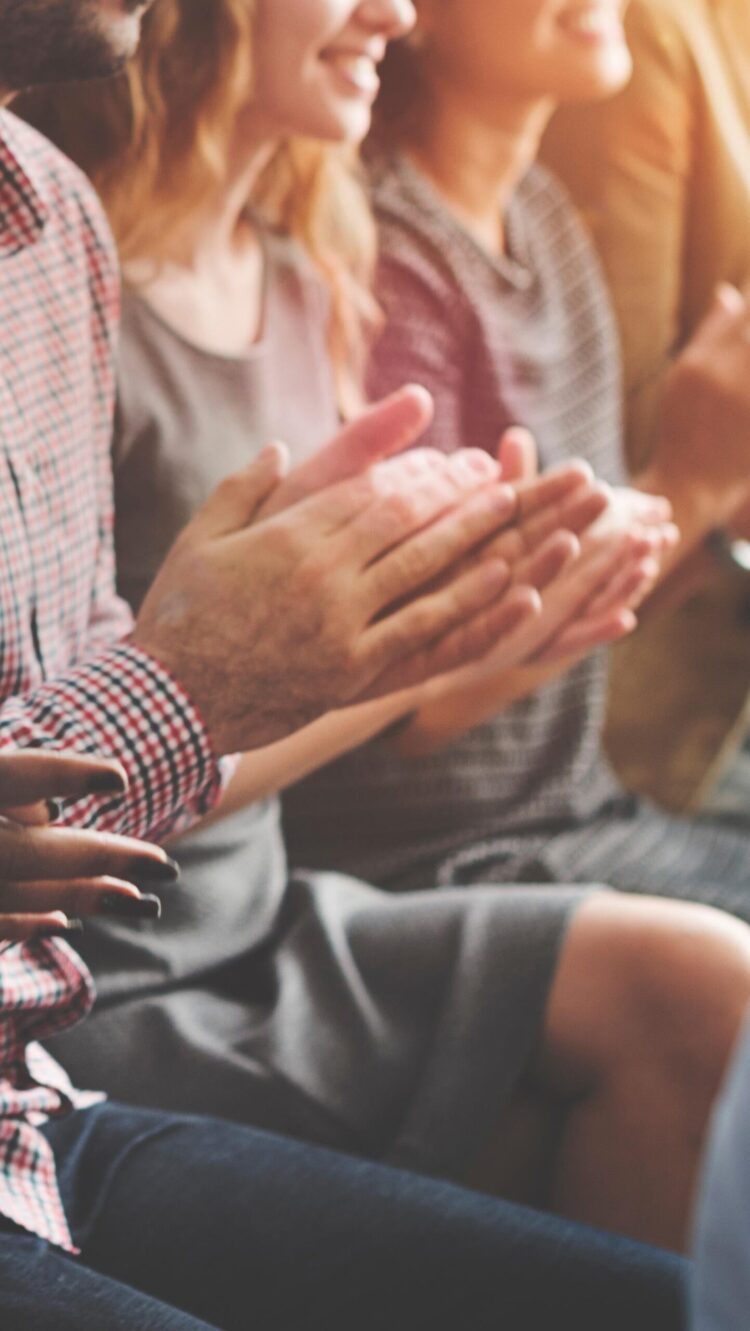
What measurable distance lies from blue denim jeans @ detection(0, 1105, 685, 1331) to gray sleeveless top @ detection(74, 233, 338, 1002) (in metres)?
0.13

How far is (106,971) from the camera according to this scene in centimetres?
73

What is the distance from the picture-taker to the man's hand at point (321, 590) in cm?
60

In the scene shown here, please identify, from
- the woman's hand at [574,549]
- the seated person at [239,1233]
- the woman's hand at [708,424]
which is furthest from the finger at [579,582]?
the woman's hand at [708,424]

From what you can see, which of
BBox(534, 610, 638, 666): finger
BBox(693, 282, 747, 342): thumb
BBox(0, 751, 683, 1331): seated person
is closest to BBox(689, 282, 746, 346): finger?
BBox(693, 282, 747, 342): thumb

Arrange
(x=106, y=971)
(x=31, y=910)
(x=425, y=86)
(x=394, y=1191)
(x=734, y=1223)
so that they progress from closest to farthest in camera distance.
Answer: (x=734, y=1223) → (x=31, y=910) → (x=394, y=1191) → (x=106, y=971) → (x=425, y=86)

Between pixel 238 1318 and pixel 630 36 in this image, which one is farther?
pixel 630 36

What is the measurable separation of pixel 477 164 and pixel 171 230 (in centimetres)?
33

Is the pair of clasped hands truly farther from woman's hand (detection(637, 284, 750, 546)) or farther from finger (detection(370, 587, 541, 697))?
woman's hand (detection(637, 284, 750, 546))

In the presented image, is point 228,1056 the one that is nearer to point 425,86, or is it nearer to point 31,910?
point 31,910

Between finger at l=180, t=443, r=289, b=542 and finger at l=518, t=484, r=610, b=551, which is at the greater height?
finger at l=180, t=443, r=289, b=542

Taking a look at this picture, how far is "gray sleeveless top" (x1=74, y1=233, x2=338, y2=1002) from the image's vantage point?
74 cm

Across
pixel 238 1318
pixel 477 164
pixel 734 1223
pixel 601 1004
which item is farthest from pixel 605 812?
pixel 734 1223

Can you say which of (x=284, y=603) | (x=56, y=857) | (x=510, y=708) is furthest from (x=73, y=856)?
(x=510, y=708)

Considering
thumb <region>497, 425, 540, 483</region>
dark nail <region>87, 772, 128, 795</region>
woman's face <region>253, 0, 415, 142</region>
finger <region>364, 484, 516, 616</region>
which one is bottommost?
thumb <region>497, 425, 540, 483</region>
